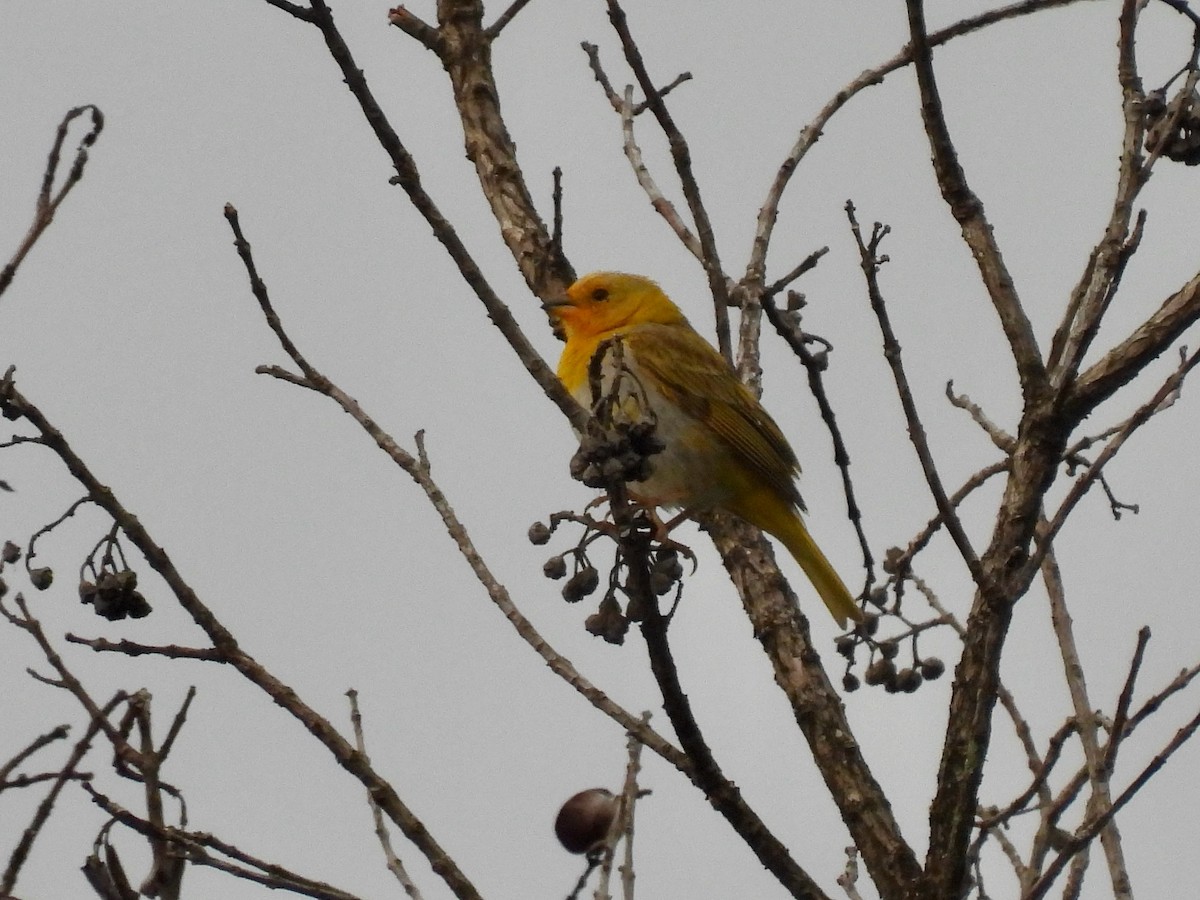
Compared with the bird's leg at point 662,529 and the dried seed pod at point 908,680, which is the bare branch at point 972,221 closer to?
the bird's leg at point 662,529

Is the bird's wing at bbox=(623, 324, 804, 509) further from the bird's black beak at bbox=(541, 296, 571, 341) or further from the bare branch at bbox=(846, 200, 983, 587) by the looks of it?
the bare branch at bbox=(846, 200, 983, 587)

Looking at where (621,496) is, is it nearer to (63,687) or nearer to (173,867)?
(173,867)

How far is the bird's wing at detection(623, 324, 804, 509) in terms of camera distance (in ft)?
20.4

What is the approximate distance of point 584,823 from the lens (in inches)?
170

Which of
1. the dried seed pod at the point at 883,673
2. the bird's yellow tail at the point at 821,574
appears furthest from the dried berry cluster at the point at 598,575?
the bird's yellow tail at the point at 821,574

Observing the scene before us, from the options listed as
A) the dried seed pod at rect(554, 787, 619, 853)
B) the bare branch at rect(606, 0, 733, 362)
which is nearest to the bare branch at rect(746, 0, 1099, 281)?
the bare branch at rect(606, 0, 733, 362)

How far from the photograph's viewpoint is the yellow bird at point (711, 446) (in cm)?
618

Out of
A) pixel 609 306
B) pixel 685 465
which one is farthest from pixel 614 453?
pixel 609 306

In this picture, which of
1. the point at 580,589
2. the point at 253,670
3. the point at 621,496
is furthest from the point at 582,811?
the point at 621,496

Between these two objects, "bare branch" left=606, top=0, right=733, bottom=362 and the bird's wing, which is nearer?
"bare branch" left=606, top=0, right=733, bottom=362

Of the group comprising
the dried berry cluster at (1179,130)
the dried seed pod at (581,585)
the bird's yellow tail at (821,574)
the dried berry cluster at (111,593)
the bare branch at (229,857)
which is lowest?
the bare branch at (229,857)

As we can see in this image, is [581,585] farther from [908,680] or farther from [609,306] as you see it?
[609,306]

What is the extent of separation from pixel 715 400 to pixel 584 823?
2374mm

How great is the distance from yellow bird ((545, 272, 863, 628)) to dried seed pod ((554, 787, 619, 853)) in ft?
5.76
